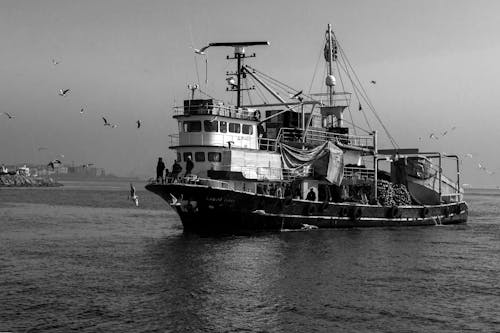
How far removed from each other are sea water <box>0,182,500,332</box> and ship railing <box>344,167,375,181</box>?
11170mm

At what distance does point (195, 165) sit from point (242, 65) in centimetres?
1136

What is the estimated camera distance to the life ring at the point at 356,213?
2021 inches

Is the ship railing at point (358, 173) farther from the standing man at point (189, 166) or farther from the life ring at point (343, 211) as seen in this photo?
the standing man at point (189, 166)

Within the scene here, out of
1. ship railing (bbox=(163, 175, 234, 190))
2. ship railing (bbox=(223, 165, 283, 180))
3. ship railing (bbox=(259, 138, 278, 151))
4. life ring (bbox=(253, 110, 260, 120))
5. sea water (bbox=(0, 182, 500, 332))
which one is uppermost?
life ring (bbox=(253, 110, 260, 120))

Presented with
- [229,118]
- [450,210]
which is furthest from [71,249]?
[450,210]

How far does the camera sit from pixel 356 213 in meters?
51.6

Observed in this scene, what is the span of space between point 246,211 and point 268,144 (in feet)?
24.2

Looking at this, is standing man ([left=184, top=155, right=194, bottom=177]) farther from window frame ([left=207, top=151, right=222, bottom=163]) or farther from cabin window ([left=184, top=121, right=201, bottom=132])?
cabin window ([left=184, top=121, right=201, bottom=132])

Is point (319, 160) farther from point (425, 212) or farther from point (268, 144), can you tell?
point (425, 212)

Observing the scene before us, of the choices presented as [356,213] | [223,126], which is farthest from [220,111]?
[356,213]

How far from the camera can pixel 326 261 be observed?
113 feet

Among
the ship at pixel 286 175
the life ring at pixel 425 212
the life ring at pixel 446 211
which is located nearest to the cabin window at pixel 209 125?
the ship at pixel 286 175

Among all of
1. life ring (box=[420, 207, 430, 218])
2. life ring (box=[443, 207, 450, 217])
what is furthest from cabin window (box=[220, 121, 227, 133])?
life ring (box=[443, 207, 450, 217])

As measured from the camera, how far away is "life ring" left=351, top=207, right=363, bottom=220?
51344 millimetres
